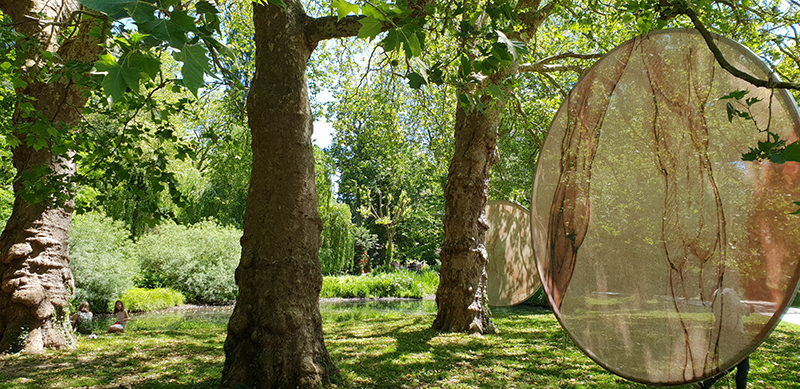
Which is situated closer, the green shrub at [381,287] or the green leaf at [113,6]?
the green leaf at [113,6]

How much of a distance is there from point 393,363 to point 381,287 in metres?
16.9

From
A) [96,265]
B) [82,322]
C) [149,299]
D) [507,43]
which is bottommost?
[149,299]

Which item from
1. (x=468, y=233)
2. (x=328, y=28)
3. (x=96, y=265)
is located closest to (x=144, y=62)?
(x=328, y=28)

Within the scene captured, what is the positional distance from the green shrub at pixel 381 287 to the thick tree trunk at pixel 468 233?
13.9 metres

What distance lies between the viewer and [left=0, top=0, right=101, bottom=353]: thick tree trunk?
595cm

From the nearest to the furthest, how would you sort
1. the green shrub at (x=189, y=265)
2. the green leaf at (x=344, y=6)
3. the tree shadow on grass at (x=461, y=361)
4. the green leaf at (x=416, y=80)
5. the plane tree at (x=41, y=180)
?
the green leaf at (x=344, y=6) → the green leaf at (x=416, y=80) → the tree shadow on grass at (x=461, y=361) → the plane tree at (x=41, y=180) → the green shrub at (x=189, y=265)

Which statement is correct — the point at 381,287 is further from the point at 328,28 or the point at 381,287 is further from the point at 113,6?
the point at 113,6

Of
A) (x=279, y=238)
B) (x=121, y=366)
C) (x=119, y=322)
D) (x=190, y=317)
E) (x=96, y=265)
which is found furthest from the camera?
(x=96, y=265)

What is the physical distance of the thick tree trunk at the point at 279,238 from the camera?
3.94 metres

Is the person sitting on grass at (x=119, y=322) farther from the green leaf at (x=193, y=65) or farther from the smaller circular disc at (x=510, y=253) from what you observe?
the green leaf at (x=193, y=65)

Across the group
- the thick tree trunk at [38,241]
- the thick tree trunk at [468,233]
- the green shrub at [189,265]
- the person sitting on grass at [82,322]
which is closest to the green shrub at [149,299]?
the green shrub at [189,265]

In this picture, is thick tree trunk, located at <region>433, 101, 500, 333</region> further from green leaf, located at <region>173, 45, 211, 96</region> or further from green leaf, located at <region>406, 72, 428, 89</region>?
green leaf, located at <region>173, 45, 211, 96</region>

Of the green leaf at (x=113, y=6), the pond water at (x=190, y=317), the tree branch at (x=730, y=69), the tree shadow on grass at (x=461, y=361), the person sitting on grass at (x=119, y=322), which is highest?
the tree branch at (x=730, y=69)

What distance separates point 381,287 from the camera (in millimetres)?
21859
